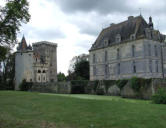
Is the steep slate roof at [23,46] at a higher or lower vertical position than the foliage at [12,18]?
higher

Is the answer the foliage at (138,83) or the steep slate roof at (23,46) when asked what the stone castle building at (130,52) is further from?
the steep slate roof at (23,46)

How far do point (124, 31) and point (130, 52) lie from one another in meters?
5.50

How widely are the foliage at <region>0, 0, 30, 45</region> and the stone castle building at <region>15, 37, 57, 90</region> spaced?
27.1 meters

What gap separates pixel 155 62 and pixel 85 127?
107 ft

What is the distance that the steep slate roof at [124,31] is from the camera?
3722 centimetres

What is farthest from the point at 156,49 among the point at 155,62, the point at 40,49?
the point at 40,49

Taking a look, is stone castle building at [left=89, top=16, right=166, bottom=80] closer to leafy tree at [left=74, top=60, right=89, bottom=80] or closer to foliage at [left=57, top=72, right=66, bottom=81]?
leafy tree at [left=74, top=60, right=89, bottom=80]

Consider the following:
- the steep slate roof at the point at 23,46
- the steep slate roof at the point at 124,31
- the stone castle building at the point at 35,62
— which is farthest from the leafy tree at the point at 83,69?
the steep slate roof at the point at 23,46

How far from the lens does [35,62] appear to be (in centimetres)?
5184

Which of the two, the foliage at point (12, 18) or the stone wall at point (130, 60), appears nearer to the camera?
the foliage at point (12, 18)

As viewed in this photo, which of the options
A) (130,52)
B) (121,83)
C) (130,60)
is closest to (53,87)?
(130,60)

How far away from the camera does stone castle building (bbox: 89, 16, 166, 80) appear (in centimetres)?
3494

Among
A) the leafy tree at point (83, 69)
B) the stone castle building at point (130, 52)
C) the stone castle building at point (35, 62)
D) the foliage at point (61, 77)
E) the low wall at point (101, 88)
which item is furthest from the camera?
the foliage at point (61, 77)

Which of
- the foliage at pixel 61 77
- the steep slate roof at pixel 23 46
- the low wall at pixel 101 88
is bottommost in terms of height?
the low wall at pixel 101 88
